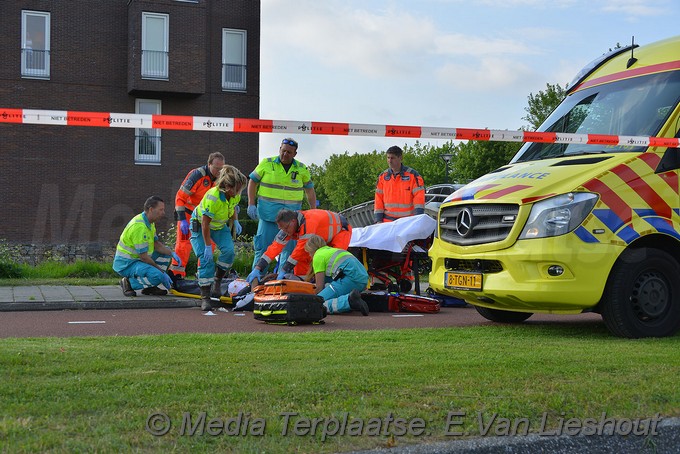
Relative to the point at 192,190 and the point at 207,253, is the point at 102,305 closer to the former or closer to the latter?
the point at 207,253

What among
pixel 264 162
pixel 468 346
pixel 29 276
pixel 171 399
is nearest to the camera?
pixel 171 399

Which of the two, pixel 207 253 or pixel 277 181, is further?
pixel 277 181

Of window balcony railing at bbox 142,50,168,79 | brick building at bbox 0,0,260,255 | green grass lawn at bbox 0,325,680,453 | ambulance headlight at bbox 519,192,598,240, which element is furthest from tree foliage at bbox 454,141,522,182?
green grass lawn at bbox 0,325,680,453

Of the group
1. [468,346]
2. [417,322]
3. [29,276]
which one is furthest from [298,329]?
[29,276]

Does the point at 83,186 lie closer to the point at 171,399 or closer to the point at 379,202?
the point at 379,202

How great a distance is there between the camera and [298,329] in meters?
8.85

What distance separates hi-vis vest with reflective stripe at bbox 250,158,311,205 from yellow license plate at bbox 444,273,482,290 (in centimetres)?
413

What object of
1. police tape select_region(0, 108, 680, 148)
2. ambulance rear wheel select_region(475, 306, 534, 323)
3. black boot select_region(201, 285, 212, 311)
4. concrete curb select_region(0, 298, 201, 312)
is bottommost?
concrete curb select_region(0, 298, 201, 312)

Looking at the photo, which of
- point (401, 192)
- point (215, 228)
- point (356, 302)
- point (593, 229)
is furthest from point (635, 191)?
point (215, 228)

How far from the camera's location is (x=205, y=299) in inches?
450

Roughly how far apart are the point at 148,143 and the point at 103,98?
2.41m

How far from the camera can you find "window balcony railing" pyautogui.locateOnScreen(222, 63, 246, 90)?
3481 cm

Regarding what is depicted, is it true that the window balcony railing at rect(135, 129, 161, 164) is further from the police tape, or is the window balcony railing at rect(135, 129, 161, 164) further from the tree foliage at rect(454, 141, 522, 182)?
the police tape

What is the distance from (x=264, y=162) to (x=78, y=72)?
22929 mm
